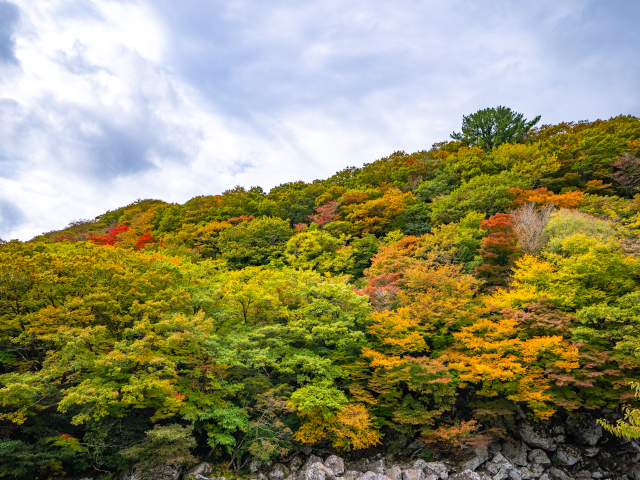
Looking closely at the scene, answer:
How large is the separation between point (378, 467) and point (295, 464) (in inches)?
144

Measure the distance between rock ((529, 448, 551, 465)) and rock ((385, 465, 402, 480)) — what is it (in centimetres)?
578

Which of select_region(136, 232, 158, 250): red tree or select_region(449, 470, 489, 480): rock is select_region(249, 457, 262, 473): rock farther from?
select_region(136, 232, 158, 250): red tree

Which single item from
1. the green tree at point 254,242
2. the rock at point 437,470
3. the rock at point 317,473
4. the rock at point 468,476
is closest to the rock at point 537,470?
the rock at point 468,476

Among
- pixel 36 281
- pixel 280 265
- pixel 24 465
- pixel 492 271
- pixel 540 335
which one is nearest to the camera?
A: pixel 24 465

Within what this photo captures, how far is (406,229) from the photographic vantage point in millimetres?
28875

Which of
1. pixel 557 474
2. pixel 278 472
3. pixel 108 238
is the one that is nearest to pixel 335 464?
pixel 278 472

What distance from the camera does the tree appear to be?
43.1 metres

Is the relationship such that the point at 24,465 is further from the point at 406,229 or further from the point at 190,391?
the point at 406,229

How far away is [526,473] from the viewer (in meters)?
12.9

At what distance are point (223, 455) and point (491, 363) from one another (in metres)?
12.5

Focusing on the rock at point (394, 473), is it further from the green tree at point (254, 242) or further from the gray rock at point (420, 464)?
the green tree at point (254, 242)

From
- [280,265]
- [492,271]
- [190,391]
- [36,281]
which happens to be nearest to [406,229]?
[492,271]

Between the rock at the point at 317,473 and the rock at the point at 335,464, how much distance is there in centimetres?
31

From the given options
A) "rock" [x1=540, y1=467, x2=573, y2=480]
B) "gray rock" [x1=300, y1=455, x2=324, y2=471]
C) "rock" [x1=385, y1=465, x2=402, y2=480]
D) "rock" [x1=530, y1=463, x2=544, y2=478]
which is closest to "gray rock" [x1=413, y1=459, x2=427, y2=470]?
"rock" [x1=385, y1=465, x2=402, y2=480]
